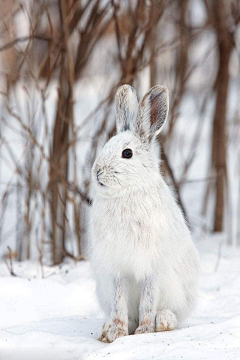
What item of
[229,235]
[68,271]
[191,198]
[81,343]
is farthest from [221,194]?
[81,343]

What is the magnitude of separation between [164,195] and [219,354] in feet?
2.93

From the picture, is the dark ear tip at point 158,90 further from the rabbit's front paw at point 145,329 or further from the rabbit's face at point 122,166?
the rabbit's front paw at point 145,329

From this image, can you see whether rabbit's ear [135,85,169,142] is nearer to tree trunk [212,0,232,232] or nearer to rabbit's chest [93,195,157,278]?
rabbit's chest [93,195,157,278]

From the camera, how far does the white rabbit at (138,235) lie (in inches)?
121

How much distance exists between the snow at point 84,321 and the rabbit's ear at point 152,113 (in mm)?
1042

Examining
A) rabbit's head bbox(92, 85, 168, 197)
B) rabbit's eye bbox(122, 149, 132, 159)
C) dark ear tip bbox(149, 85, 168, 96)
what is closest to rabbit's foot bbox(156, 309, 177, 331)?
rabbit's head bbox(92, 85, 168, 197)

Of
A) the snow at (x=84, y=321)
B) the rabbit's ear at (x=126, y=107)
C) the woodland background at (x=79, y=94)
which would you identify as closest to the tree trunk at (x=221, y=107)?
the woodland background at (x=79, y=94)

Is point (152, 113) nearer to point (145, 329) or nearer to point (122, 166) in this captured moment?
point (122, 166)

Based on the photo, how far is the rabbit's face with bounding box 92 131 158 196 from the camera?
3.04 m

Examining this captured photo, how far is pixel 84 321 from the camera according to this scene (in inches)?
144

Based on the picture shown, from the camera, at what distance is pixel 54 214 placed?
5.71 m

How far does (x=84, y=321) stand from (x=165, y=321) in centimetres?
70

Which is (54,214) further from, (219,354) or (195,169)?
(195,169)

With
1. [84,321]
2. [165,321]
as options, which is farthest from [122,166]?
[84,321]
